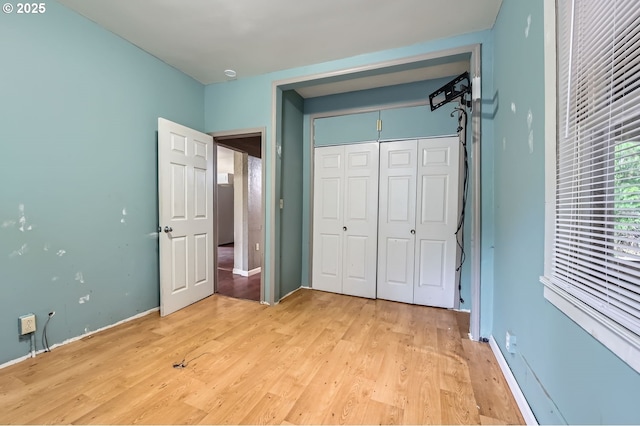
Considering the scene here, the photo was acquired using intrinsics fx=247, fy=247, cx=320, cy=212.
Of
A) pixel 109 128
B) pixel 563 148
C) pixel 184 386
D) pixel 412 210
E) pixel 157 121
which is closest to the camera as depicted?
pixel 563 148

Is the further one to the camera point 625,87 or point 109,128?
point 109,128

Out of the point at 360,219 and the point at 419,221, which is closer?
the point at 419,221

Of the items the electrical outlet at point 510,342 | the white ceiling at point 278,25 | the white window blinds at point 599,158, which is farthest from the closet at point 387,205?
the white window blinds at point 599,158

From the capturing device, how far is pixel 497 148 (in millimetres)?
2053

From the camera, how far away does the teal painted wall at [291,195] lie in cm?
319

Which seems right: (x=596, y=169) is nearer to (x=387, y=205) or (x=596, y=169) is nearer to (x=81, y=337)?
(x=387, y=205)

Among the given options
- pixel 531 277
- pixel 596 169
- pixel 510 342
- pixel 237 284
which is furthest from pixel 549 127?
pixel 237 284

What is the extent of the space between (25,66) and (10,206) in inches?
40.5

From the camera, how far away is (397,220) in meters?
3.14

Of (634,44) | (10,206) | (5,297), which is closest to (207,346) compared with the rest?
(5,297)

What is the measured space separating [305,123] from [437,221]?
2244 mm

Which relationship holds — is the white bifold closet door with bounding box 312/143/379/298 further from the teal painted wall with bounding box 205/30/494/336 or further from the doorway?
the doorway

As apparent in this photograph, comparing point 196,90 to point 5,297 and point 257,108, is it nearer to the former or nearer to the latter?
point 257,108

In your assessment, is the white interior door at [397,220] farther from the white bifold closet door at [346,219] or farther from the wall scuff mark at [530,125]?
the wall scuff mark at [530,125]
